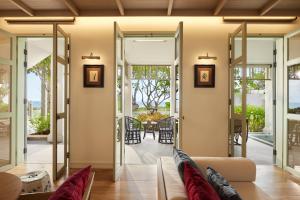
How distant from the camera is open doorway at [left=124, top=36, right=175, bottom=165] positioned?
292 inches

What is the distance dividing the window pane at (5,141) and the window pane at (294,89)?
17.7ft

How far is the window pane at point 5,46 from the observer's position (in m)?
4.47

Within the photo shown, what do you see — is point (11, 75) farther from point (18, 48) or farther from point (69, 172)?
point (69, 172)

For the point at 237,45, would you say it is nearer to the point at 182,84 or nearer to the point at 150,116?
the point at 182,84

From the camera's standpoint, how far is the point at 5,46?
4570 mm

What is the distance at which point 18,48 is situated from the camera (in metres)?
4.87

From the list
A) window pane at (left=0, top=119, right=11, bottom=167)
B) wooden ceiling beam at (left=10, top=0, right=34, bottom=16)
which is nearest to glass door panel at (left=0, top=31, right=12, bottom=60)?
wooden ceiling beam at (left=10, top=0, right=34, bottom=16)

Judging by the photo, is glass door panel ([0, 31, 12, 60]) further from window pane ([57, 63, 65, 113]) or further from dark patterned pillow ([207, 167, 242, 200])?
dark patterned pillow ([207, 167, 242, 200])

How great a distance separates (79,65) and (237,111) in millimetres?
3155

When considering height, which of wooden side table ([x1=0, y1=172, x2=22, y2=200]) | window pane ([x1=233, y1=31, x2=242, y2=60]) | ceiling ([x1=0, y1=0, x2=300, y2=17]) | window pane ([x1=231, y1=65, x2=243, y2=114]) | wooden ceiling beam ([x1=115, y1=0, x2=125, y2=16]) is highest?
ceiling ([x1=0, y1=0, x2=300, y2=17])

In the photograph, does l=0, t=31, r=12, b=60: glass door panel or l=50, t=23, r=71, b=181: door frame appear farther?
l=0, t=31, r=12, b=60: glass door panel

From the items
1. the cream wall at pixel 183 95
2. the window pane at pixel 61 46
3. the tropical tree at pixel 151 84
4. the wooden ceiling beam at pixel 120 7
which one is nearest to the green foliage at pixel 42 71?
the tropical tree at pixel 151 84

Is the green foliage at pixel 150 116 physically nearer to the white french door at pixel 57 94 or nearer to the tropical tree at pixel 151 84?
the tropical tree at pixel 151 84

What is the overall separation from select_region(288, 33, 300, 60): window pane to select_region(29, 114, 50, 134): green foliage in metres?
7.57
